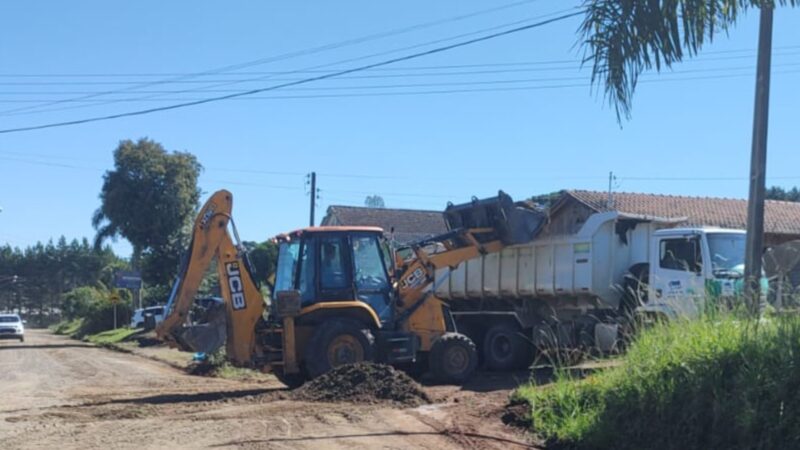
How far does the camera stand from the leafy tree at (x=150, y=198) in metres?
42.5

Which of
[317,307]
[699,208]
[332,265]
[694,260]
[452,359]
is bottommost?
[452,359]

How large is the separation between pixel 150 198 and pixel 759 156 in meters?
34.6

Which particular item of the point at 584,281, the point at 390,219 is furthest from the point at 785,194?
the point at 584,281

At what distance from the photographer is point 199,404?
14.2 metres

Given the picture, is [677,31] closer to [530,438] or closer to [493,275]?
[530,438]

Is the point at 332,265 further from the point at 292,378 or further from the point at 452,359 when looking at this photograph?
the point at 452,359

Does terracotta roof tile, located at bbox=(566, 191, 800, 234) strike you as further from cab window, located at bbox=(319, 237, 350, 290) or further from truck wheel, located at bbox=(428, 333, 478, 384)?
cab window, located at bbox=(319, 237, 350, 290)

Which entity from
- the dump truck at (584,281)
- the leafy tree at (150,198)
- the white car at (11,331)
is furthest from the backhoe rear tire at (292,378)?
the white car at (11,331)

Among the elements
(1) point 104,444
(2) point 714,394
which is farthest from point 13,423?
(2) point 714,394

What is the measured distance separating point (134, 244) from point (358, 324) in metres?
30.5

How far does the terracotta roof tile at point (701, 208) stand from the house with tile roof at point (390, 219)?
14.6m

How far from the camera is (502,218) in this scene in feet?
58.6

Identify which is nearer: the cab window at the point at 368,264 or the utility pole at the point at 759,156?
the utility pole at the point at 759,156

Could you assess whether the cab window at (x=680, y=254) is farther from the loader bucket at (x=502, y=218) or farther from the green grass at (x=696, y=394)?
the green grass at (x=696, y=394)
